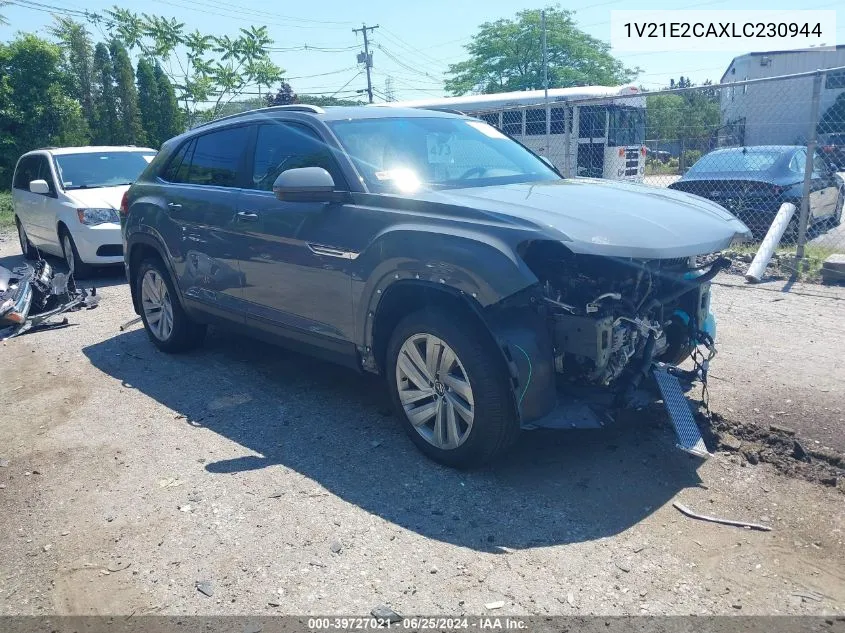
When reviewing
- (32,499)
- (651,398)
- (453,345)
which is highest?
(453,345)

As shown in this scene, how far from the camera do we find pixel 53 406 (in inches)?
206

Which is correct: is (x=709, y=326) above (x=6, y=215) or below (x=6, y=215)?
above

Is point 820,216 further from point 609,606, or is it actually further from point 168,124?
point 168,124

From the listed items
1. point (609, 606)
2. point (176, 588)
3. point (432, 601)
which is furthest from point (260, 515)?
point (609, 606)

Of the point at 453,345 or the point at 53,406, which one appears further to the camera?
the point at 53,406

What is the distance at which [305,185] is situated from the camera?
13.4 feet

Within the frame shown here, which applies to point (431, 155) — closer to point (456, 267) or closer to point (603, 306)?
point (456, 267)

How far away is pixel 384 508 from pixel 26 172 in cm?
1021

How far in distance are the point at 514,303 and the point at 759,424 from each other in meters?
1.87

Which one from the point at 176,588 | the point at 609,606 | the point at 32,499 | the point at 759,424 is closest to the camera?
the point at 609,606

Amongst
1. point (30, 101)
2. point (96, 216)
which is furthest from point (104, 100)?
point (96, 216)

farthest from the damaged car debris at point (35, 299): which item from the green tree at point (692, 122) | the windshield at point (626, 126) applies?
the windshield at point (626, 126)

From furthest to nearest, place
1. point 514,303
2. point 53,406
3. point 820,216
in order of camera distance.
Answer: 1. point 820,216
2. point 53,406
3. point 514,303

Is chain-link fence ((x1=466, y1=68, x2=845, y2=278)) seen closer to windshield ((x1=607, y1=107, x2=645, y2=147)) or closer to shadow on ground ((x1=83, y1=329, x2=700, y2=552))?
windshield ((x1=607, y1=107, x2=645, y2=147))
